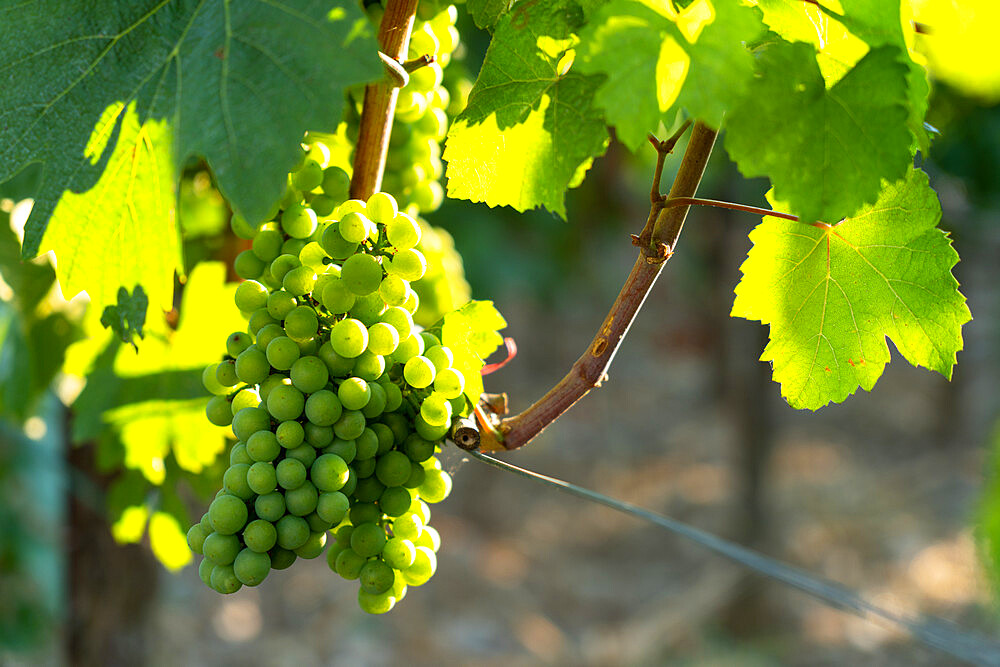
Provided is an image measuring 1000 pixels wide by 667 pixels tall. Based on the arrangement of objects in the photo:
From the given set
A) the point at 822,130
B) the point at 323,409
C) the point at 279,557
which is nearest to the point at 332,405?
the point at 323,409

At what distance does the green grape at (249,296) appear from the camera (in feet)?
1.84

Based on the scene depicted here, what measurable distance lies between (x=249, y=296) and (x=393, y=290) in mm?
104

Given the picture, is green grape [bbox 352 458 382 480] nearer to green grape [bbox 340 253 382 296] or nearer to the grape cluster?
the grape cluster

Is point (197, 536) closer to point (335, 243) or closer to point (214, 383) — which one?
point (214, 383)

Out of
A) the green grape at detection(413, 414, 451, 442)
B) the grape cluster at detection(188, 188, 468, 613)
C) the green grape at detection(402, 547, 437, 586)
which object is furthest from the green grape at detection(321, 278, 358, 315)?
the green grape at detection(402, 547, 437, 586)

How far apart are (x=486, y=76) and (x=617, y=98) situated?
144 mm

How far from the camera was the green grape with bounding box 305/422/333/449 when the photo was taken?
534 mm

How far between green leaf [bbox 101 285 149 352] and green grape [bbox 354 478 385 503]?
0.18 meters

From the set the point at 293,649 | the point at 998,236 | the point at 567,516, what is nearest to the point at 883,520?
the point at 567,516

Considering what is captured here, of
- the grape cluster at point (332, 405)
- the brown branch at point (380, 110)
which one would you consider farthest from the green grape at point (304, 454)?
the brown branch at point (380, 110)

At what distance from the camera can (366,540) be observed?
1.84 ft

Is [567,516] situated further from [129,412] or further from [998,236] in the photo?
[998,236]

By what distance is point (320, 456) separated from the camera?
1.76ft

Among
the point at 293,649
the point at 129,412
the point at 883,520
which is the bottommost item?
the point at 883,520
